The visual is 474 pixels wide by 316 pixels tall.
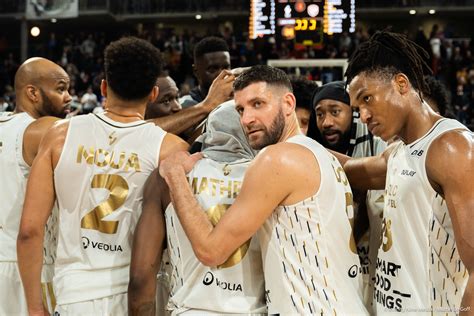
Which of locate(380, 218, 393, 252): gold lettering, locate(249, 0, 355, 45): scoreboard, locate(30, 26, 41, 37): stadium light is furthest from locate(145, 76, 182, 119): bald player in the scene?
locate(30, 26, 41, 37): stadium light

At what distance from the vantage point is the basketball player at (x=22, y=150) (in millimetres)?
3764

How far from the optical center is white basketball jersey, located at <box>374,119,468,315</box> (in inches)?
107

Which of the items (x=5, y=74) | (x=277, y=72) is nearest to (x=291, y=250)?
(x=277, y=72)

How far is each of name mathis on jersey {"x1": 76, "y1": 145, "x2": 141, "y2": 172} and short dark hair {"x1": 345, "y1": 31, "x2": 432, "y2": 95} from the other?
1154mm

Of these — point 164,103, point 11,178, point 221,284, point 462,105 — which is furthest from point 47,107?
point 462,105

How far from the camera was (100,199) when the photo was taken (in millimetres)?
3182

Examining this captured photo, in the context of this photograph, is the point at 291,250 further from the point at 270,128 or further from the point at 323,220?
the point at 270,128

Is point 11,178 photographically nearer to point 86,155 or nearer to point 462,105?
point 86,155

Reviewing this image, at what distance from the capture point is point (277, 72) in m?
3.10

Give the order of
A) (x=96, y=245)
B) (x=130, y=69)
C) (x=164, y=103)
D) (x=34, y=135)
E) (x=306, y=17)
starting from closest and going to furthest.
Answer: (x=96, y=245)
(x=130, y=69)
(x=34, y=135)
(x=164, y=103)
(x=306, y=17)

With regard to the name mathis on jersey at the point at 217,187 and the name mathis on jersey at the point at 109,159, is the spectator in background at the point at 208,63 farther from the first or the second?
the name mathis on jersey at the point at 217,187

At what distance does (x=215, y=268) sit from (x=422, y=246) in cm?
91

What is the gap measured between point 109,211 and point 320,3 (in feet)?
27.7

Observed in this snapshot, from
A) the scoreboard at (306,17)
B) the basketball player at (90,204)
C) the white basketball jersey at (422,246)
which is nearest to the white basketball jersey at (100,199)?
the basketball player at (90,204)
